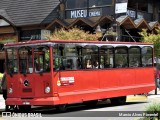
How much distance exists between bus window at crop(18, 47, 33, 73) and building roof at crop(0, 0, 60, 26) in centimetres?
2141

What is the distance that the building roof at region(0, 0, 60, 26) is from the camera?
127ft

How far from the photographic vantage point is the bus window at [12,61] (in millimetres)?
16844

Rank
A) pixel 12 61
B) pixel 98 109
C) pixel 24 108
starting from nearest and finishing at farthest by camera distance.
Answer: pixel 12 61 → pixel 24 108 → pixel 98 109

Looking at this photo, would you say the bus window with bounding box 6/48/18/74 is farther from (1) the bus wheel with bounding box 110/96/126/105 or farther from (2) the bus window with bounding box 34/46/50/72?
(1) the bus wheel with bounding box 110/96/126/105

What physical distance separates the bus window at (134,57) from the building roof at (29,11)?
18850mm

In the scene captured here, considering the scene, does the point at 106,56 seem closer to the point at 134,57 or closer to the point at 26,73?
the point at 134,57

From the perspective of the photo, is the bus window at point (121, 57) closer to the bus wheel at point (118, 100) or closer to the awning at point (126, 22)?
the bus wheel at point (118, 100)

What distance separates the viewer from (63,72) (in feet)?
53.4

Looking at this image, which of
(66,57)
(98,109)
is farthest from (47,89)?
(98,109)

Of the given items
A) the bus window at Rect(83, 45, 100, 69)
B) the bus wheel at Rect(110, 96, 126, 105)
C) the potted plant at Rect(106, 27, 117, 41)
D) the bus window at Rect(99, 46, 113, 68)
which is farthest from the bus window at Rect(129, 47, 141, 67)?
the potted plant at Rect(106, 27, 117, 41)

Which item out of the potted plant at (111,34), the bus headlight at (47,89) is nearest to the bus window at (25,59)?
the bus headlight at (47,89)

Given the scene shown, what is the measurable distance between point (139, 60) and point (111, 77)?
2.22 m

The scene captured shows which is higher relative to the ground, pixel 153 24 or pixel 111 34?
pixel 153 24

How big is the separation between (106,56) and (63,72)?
2.72m
